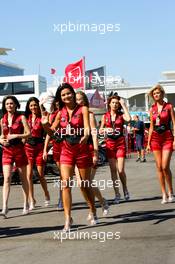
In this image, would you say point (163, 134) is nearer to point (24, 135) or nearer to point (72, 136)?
point (24, 135)

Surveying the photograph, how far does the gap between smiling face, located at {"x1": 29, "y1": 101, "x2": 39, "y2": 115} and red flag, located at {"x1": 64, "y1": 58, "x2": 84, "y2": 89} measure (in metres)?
15.2

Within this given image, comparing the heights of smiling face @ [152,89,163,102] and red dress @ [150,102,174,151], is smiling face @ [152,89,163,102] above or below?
above

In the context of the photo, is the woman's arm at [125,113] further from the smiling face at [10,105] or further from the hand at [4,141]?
the hand at [4,141]

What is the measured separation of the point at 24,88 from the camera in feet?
167

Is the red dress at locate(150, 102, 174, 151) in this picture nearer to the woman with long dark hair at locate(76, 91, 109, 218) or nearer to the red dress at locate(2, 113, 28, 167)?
the woman with long dark hair at locate(76, 91, 109, 218)

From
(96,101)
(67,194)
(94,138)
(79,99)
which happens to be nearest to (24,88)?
(96,101)

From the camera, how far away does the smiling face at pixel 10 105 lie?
8.98m

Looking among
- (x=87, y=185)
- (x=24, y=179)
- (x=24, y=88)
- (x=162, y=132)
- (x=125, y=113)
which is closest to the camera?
(x=87, y=185)

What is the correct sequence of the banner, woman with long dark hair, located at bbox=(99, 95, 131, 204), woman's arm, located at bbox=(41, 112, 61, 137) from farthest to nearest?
the banner → woman with long dark hair, located at bbox=(99, 95, 131, 204) → woman's arm, located at bbox=(41, 112, 61, 137)

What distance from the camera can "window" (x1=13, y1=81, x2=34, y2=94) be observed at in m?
50.1

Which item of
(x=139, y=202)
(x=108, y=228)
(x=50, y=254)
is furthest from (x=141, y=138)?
(x=50, y=254)

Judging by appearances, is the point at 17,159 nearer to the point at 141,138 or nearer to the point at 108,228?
the point at 108,228

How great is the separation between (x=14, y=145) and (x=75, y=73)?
17.5 m

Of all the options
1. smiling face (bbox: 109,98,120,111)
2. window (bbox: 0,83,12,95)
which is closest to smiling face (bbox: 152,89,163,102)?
smiling face (bbox: 109,98,120,111)
